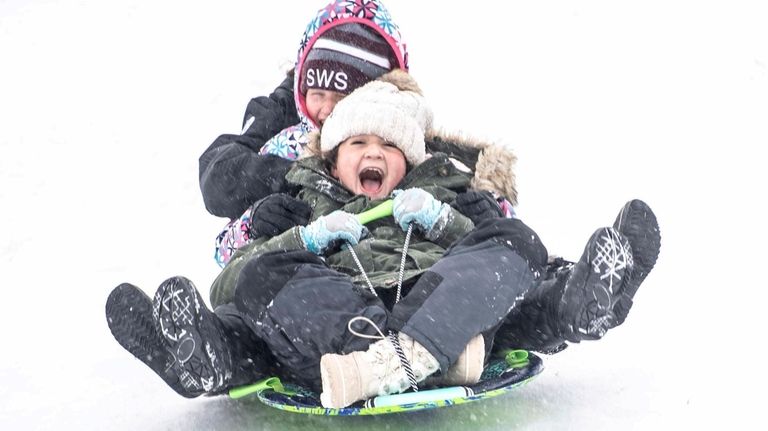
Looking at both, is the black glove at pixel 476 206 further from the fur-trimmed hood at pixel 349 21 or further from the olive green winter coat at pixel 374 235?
the fur-trimmed hood at pixel 349 21

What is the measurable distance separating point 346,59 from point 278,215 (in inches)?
35.0

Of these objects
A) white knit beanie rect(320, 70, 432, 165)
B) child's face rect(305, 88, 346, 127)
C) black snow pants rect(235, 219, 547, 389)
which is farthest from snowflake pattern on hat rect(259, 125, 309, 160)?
black snow pants rect(235, 219, 547, 389)

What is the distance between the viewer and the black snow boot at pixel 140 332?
2.51 metres

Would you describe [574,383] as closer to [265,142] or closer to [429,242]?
[429,242]

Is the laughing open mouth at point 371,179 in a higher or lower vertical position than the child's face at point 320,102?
lower

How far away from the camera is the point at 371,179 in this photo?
318 cm

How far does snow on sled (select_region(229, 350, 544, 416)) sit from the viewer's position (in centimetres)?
234

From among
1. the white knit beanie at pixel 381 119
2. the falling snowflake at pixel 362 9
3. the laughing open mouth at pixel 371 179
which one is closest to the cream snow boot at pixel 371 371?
the laughing open mouth at pixel 371 179

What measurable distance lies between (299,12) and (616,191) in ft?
12.6

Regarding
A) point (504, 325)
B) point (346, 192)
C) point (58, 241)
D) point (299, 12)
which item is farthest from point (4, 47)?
point (504, 325)

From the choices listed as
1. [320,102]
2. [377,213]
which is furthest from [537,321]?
[320,102]

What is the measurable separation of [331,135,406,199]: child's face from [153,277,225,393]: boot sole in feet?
2.72

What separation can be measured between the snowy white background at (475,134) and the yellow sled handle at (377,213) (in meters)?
0.59

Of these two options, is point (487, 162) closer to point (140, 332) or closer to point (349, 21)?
point (349, 21)
